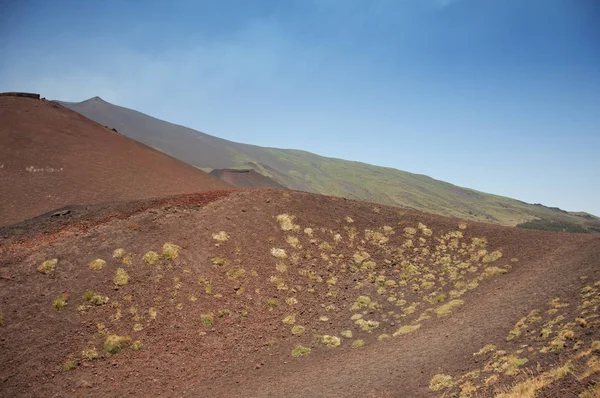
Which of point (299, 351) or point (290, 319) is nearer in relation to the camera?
point (299, 351)

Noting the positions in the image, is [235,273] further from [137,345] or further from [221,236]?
[137,345]

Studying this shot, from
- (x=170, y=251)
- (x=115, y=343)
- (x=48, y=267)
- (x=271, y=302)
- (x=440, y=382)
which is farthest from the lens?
(x=170, y=251)

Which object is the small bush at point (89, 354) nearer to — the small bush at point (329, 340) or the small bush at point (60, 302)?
the small bush at point (60, 302)

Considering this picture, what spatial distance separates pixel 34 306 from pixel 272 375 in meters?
13.3

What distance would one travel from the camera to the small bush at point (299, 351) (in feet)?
62.7

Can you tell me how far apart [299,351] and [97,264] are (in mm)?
13635

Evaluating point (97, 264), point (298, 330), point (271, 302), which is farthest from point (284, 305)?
point (97, 264)

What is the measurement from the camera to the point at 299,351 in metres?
19.3

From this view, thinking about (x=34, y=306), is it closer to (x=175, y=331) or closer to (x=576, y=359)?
(x=175, y=331)

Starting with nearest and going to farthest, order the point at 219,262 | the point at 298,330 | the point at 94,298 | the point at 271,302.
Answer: the point at 94,298
the point at 298,330
the point at 271,302
the point at 219,262

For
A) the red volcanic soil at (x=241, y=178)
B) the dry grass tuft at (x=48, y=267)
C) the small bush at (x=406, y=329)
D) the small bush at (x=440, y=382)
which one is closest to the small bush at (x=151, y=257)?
the dry grass tuft at (x=48, y=267)

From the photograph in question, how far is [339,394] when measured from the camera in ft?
48.6

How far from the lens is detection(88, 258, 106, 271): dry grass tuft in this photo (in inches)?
854

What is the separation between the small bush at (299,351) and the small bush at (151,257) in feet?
35.7
